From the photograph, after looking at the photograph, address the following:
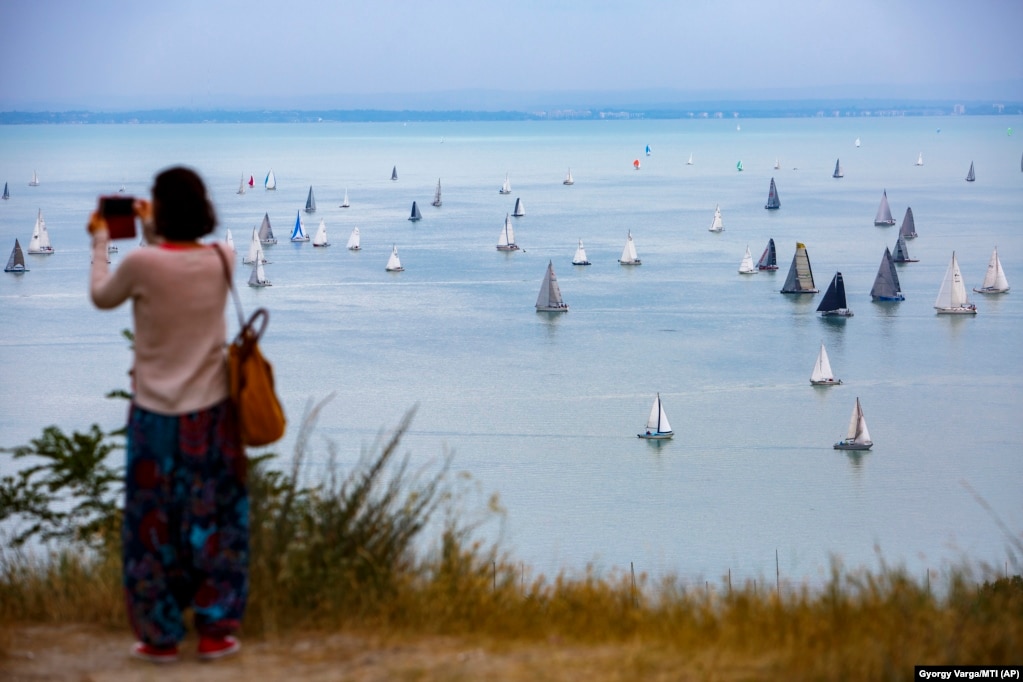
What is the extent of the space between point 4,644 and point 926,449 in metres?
32.0

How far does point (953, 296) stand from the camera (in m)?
52.9

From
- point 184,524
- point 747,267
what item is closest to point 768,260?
point 747,267

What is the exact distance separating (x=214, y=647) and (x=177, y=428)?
0.81m

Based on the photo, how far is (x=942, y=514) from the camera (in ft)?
99.0

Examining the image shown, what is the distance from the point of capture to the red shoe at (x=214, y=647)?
15.8 ft

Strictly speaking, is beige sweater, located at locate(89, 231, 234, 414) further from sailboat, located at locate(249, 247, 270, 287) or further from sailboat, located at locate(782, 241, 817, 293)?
sailboat, located at locate(249, 247, 270, 287)

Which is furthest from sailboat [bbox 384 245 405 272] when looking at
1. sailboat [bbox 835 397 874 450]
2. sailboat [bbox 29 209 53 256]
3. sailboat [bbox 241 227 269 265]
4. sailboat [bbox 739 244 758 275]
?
sailboat [bbox 835 397 874 450]

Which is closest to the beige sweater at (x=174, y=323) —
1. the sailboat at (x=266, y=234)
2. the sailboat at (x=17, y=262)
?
the sailboat at (x=17, y=262)

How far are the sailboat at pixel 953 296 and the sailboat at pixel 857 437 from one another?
20029 millimetres

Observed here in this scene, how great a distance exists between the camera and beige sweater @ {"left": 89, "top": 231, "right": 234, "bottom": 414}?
454cm

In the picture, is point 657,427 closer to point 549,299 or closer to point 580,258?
point 549,299

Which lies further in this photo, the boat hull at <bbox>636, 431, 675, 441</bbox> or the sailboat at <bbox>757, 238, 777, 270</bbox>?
the sailboat at <bbox>757, 238, 777, 270</bbox>

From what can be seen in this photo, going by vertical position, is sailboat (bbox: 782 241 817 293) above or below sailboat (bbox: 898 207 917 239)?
below

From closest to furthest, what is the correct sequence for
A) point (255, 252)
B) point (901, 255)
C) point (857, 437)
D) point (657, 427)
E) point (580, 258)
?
point (857, 437), point (657, 427), point (255, 252), point (580, 258), point (901, 255)
